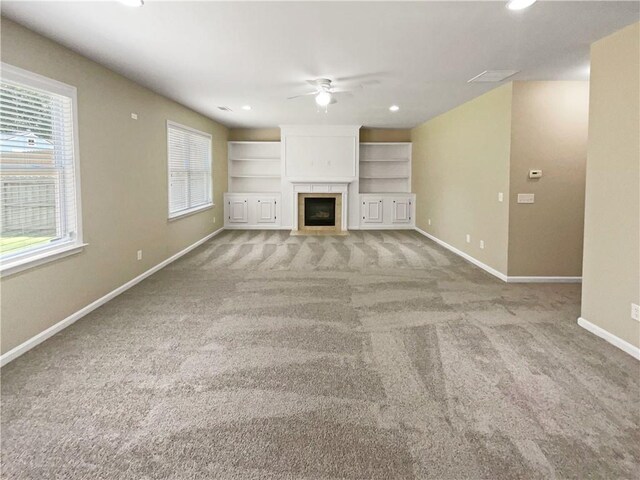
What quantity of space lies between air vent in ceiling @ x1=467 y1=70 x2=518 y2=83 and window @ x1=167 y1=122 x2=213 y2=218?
4.29 m

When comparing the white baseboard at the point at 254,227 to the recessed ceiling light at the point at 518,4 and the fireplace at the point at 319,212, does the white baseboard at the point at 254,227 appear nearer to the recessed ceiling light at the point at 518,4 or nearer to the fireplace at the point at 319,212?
the fireplace at the point at 319,212

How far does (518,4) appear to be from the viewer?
2830 millimetres

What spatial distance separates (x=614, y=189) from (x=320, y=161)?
710 centimetres

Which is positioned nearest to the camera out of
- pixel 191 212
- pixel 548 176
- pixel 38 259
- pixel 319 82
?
pixel 38 259

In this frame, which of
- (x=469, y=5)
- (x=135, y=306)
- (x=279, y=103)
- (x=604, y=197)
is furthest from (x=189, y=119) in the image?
(x=604, y=197)

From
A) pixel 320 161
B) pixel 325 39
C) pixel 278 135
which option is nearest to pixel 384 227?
pixel 320 161

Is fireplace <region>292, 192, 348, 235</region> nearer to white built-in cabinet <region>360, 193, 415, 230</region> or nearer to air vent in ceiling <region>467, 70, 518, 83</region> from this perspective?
white built-in cabinet <region>360, 193, 415, 230</region>

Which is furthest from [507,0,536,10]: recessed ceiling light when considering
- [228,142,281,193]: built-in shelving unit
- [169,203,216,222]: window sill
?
[228,142,281,193]: built-in shelving unit

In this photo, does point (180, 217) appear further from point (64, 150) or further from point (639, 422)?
point (639, 422)

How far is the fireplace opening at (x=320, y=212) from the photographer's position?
402 inches

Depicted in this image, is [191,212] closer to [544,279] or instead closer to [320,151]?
[320,151]

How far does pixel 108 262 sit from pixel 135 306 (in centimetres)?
61

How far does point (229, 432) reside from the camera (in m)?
2.21

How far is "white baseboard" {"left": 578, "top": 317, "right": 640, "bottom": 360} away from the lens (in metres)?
3.19
